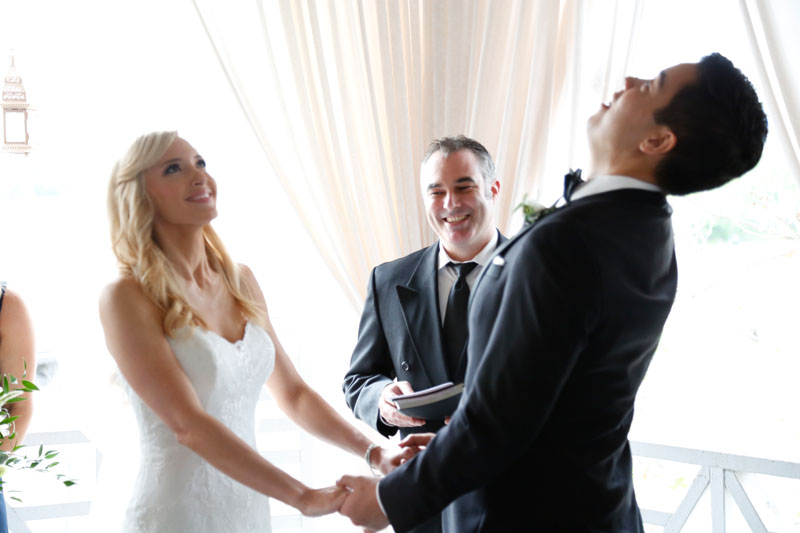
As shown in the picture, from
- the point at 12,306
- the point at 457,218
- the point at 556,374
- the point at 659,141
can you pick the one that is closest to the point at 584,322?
the point at 556,374

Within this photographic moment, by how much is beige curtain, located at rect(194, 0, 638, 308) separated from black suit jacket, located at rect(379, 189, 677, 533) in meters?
1.64

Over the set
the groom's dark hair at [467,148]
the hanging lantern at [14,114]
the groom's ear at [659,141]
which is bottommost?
the groom's ear at [659,141]

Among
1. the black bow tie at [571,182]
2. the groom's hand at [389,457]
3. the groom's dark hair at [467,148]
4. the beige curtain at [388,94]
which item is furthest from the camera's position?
the beige curtain at [388,94]

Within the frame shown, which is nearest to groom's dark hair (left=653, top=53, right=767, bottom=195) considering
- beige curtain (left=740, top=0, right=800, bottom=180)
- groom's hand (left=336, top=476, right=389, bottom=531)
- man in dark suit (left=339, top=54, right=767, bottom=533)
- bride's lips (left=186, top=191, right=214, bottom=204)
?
man in dark suit (left=339, top=54, right=767, bottom=533)

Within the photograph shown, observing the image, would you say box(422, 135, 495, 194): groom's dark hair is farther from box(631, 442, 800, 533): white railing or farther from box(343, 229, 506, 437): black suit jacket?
box(631, 442, 800, 533): white railing

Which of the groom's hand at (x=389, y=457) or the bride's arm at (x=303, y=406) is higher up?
the bride's arm at (x=303, y=406)

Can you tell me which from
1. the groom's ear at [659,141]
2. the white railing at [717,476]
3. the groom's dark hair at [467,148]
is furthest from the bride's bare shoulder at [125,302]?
the white railing at [717,476]

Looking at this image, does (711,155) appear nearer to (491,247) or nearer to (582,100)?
(491,247)

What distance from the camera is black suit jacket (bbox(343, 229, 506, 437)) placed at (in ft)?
7.26

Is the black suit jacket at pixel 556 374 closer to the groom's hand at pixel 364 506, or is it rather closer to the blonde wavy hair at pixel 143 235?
the groom's hand at pixel 364 506

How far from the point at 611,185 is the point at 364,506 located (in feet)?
3.03

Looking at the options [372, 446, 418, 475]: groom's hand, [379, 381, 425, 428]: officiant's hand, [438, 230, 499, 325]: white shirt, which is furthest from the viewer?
[438, 230, 499, 325]: white shirt

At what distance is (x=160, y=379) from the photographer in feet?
5.93

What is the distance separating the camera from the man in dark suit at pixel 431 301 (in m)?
2.20
